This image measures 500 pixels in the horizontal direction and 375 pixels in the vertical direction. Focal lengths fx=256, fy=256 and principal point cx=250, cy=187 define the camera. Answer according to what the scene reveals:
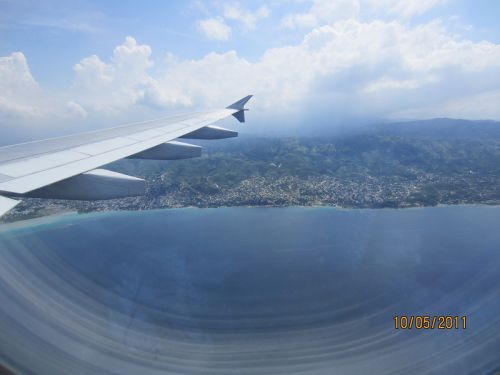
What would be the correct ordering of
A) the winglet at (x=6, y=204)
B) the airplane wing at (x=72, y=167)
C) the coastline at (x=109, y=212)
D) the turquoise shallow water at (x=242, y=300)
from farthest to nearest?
the coastline at (x=109, y=212), the turquoise shallow water at (x=242, y=300), the airplane wing at (x=72, y=167), the winglet at (x=6, y=204)

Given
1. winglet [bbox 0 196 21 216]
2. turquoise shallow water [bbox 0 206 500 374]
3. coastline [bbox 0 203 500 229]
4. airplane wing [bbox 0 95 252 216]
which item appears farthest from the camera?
coastline [bbox 0 203 500 229]

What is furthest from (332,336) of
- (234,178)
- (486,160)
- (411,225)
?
(486,160)

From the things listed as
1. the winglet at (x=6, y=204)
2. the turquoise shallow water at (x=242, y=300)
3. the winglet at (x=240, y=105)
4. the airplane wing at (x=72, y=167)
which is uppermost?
the winglet at (x=240, y=105)

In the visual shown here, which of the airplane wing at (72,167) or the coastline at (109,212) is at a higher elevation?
the airplane wing at (72,167)

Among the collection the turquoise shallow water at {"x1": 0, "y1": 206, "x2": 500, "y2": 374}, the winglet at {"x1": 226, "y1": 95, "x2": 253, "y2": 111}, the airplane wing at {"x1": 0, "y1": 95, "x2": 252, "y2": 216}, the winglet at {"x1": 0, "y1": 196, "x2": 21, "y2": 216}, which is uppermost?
the winglet at {"x1": 226, "y1": 95, "x2": 253, "y2": 111}

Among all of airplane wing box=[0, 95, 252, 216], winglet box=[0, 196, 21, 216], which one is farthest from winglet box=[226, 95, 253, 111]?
winglet box=[0, 196, 21, 216]

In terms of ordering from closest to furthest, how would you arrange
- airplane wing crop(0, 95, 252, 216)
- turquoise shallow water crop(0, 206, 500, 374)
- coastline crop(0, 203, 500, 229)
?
airplane wing crop(0, 95, 252, 216)
turquoise shallow water crop(0, 206, 500, 374)
coastline crop(0, 203, 500, 229)

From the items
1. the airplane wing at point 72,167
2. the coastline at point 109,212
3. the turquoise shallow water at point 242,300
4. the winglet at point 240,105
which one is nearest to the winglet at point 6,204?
the airplane wing at point 72,167

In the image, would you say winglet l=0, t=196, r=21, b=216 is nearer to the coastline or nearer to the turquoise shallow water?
the turquoise shallow water

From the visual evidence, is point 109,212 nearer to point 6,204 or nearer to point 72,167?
point 72,167

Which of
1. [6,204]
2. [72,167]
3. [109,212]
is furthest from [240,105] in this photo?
[109,212]

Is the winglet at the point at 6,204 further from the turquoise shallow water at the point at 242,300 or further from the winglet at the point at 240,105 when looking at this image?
the turquoise shallow water at the point at 242,300
